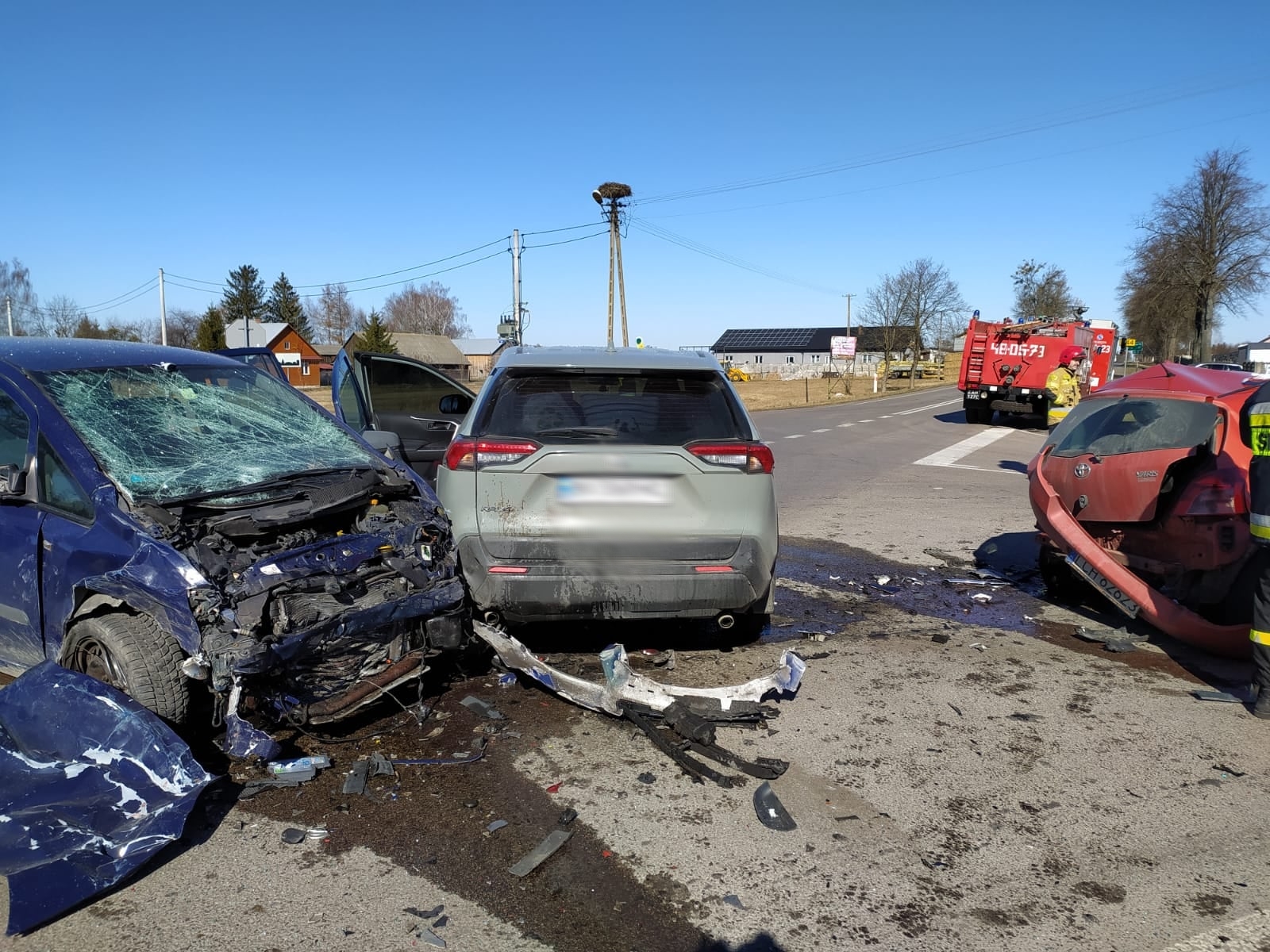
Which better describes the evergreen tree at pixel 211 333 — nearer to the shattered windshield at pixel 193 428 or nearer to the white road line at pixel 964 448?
the white road line at pixel 964 448

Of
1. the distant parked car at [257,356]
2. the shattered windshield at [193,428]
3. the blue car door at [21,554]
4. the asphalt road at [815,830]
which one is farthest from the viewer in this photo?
the distant parked car at [257,356]

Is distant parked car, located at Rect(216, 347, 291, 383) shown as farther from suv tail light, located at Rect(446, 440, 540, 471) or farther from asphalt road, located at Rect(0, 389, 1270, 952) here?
asphalt road, located at Rect(0, 389, 1270, 952)

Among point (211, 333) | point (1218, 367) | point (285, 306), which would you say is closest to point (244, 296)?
point (285, 306)

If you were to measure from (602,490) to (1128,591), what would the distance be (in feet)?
11.0

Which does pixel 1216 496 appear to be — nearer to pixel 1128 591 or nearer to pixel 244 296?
pixel 1128 591

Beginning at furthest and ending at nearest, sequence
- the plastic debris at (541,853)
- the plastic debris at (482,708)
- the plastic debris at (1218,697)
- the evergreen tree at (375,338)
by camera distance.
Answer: the evergreen tree at (375,338), the plastic debris at (1218,697), the plastic debris at (482,708), the plastic debris at (541,853)

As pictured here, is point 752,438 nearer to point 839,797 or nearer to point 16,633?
point 839,797

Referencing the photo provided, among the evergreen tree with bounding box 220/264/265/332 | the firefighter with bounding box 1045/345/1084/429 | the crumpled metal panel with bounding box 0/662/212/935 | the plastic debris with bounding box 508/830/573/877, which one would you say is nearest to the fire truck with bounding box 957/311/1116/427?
the firefighter with bounding box 1045/345/1084/429

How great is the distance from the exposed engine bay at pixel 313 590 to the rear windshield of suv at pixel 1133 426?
430 cm

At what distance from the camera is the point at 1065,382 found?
66.0 ft

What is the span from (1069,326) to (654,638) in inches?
884

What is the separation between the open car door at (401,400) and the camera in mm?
7711

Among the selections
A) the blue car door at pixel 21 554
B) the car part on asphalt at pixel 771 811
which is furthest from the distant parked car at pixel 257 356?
the car part on asphalt at pixel 771 811

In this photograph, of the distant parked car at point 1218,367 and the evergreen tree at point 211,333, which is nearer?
the distant parked car at point 1218,367
